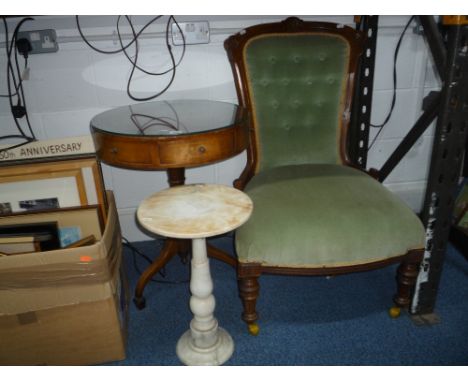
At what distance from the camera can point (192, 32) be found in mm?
1660

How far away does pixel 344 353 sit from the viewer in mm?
1335

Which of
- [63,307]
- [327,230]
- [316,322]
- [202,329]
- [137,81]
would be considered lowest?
[316,322]

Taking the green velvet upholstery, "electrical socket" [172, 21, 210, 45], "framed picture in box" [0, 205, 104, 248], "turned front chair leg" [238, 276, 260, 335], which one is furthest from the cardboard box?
"electrical socket" [172, 21, 210, 45]

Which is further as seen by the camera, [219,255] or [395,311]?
[219,255]

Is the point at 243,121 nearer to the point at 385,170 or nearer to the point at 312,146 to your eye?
the point at 312,146

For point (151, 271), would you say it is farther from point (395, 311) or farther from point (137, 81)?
point (395, 311)

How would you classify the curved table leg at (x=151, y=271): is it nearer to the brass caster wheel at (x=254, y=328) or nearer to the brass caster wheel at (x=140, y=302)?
the brass caster wheel at (x=140, y=302)

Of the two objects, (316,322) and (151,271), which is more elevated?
(151,271)

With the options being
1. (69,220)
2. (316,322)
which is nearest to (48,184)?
(69,220)

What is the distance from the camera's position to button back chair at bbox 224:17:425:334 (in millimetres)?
1204

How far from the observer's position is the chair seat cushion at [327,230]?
3.91 feet

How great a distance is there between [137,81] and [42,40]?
0.40 m

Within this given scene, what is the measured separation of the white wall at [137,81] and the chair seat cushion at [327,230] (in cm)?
72

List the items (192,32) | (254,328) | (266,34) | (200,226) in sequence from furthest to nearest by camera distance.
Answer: (192,32) < (266,34) < (254,328) < (200,226)
